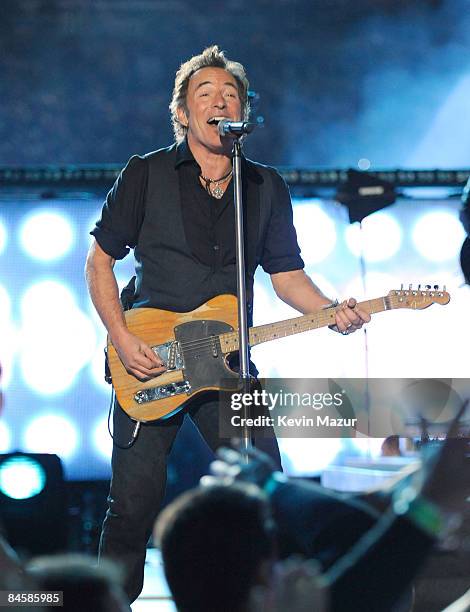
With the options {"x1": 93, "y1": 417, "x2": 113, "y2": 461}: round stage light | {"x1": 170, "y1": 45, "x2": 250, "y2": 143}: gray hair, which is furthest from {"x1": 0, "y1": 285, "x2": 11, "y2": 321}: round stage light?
{"x1": 170, "y1": 45, "x2": 250, "y2": 143}: gray hair

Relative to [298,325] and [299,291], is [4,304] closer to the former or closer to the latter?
[299,291]

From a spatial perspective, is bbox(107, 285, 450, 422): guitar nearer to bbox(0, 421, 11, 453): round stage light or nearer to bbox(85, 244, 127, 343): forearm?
bbox(85, 244, 127, 343): forearm

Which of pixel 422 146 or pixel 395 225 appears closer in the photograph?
pixel 395 225

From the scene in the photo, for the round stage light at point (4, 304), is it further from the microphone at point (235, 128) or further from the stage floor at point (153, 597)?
the microphone at point (235, 128)

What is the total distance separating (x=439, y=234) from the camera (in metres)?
5.34

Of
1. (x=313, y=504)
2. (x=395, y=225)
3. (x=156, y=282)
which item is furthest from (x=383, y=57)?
(x=313, y=504)

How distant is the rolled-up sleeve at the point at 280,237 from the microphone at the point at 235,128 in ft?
1.36

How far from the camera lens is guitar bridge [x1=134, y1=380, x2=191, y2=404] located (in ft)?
9.21

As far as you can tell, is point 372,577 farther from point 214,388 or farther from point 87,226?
point 87,226

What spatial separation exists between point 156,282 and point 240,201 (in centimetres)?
47

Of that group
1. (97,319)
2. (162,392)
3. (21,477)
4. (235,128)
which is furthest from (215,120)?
(97,319)

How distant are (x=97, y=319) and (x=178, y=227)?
2256mm

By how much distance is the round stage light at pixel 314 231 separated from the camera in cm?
525

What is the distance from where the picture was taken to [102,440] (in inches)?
196
